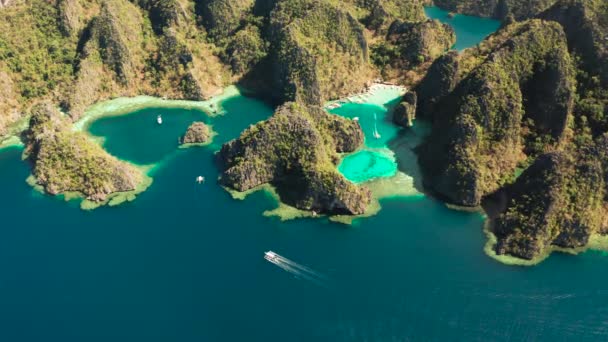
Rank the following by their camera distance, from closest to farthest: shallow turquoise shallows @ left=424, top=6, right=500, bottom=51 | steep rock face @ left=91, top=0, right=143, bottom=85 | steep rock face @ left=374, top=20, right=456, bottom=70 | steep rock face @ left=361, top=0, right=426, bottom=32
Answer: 1. steep rock face @ left=91, top=0, right=143, bottom=85
2. steep rock face @ left=374, top=20, right=456, bottom=70
3. steep rock face @ left=361, top=0, right=426, bottom=32
4. shallow turquoise shallows @ left=424, top=6, right=500, bottom=51

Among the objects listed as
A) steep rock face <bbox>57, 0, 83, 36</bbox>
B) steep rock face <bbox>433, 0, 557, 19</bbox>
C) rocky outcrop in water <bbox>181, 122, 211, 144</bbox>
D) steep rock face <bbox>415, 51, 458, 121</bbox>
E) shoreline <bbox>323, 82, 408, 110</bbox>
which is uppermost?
steep rock face <bbox>57, 0, 83, 36</bbox>

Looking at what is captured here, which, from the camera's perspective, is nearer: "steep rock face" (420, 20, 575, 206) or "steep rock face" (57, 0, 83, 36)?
"steep rock face" (420, 20, 575, 206)

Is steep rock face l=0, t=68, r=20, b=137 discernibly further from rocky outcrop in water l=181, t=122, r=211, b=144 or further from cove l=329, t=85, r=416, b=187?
cove l=329, t=85, r=416, b=187

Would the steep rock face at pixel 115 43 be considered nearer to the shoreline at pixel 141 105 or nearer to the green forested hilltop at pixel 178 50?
the green forested hilltop at pixel 178 50

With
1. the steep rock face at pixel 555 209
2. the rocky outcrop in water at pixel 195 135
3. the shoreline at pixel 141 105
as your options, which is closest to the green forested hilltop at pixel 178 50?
the shoreline at pixel 141 105

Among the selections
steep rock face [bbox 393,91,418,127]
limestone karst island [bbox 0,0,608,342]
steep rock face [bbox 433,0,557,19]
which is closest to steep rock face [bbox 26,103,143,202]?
limestone karst island [bbox 0,0,608,342]

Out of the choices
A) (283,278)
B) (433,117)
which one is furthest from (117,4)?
(283,278)

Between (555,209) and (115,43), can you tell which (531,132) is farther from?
(115,43)

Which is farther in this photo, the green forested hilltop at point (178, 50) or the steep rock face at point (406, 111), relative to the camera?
the green forested hilltop at point (178, 50)
